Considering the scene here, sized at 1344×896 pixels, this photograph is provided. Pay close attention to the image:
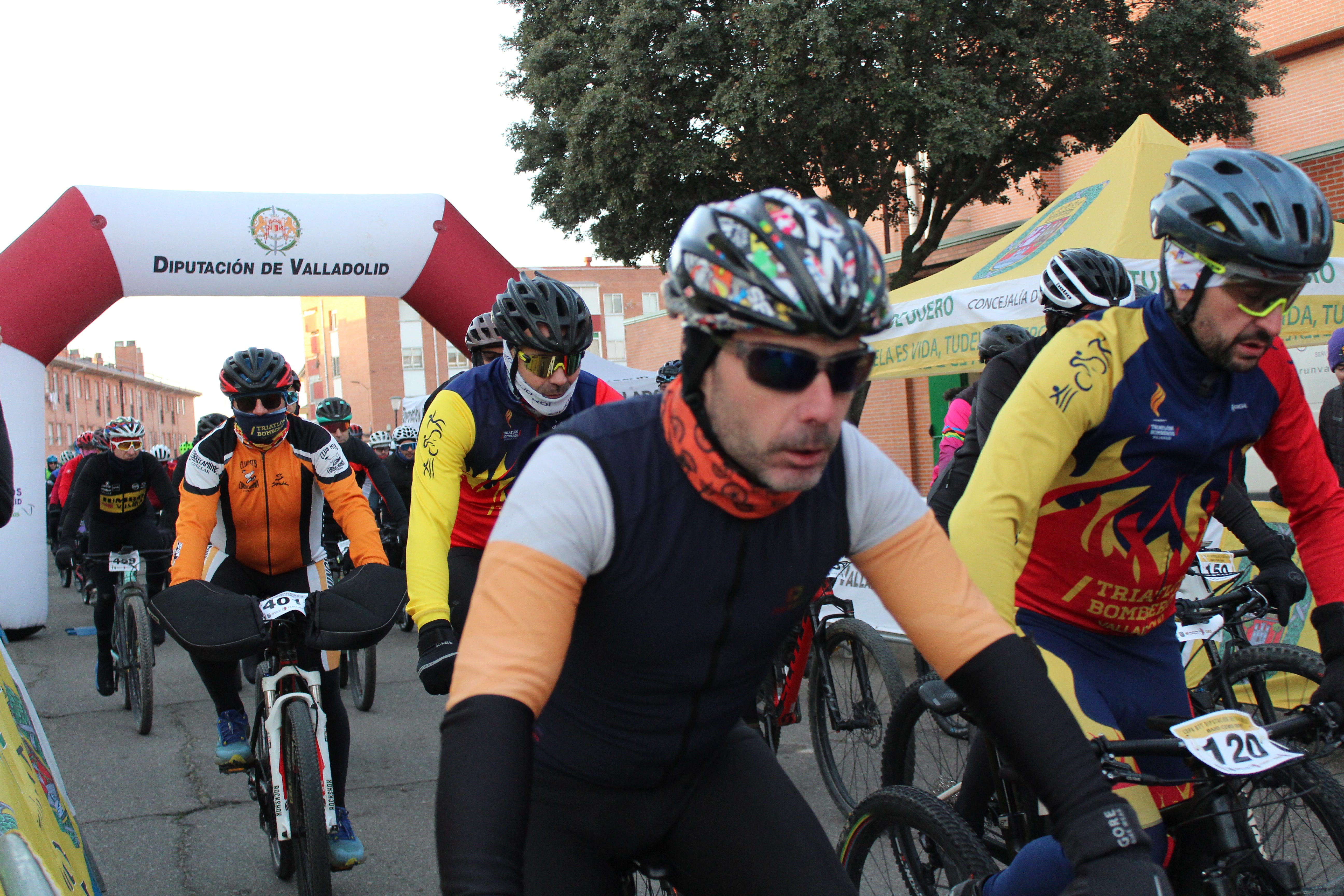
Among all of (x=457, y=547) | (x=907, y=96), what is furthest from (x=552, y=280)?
(x=907, y=96)

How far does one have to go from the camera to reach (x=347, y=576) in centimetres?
447

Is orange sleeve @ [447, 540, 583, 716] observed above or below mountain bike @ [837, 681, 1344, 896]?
above

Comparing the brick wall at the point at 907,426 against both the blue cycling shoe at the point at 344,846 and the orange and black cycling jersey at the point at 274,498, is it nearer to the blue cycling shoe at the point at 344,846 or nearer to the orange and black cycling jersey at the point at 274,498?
the orange and black cycling jersey at the point at 274,498

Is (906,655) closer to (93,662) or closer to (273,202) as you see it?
(93,662)

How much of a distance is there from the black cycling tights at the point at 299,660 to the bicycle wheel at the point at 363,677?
7.49 feet

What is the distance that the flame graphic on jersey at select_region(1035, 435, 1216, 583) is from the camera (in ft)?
8.36

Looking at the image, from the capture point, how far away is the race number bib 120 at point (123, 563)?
847 centimetres

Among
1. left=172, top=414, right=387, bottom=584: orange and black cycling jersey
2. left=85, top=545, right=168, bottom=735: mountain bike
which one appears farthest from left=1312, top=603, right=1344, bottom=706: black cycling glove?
left=85, top=545, right=168, bottom=735: mountain bike

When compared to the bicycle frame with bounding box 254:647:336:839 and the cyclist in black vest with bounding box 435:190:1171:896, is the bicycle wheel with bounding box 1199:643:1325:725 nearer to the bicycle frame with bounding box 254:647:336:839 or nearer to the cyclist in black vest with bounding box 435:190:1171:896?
the cyclist in black vest with bounding box 435:190:1171:896

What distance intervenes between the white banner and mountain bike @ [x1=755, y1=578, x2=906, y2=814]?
28.4 ft

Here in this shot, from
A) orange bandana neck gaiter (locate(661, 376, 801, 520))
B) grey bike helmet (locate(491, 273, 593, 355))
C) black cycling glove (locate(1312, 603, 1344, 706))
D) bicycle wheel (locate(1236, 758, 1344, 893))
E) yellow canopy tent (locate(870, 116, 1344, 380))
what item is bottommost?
bicycle wheel (locate(1236, 758, 1344, 893))

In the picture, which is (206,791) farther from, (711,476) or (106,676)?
(711,476)

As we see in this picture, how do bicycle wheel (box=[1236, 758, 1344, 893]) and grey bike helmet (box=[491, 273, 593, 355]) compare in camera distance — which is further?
grey bike helmet (box=[491, 273, 593, 355])

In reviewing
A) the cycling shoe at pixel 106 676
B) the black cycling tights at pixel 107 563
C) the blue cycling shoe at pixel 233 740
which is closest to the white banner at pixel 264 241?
the black cycling tights at pixel 107 563
